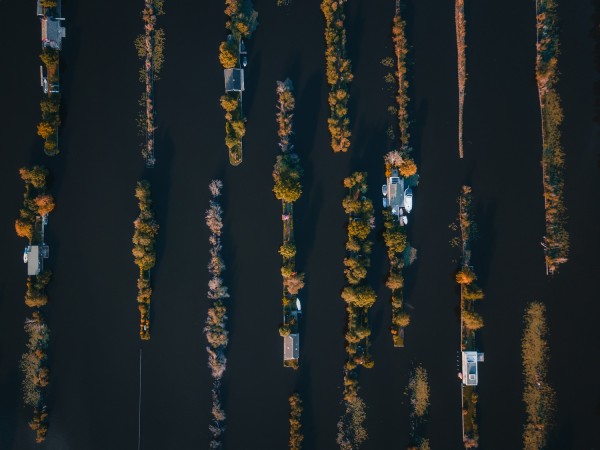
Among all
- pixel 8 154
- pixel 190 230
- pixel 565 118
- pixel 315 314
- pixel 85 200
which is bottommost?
pixel 315 314

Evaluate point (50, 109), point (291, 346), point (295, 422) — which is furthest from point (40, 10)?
point (295, 422)

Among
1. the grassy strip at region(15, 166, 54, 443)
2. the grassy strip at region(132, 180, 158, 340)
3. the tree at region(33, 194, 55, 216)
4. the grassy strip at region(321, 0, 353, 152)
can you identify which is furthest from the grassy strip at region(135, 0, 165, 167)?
the grassy strip at region(321, 0, 353, 152)

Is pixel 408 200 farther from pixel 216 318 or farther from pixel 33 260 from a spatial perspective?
pixel 33 260

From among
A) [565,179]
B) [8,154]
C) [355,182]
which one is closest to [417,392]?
[355,182]

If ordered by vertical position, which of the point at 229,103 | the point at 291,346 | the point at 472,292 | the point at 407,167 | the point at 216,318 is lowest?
the point at 291,346

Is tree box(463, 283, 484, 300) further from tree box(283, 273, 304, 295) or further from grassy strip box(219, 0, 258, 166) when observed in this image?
grassy strip box(219, 0, 258, 166)

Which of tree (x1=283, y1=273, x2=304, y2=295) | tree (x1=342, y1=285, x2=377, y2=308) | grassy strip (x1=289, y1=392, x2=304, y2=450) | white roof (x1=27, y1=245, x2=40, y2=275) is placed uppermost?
white roof (x1=27, y1=245, x2=40, y2=275)

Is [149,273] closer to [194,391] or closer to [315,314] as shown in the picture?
[194,391]
